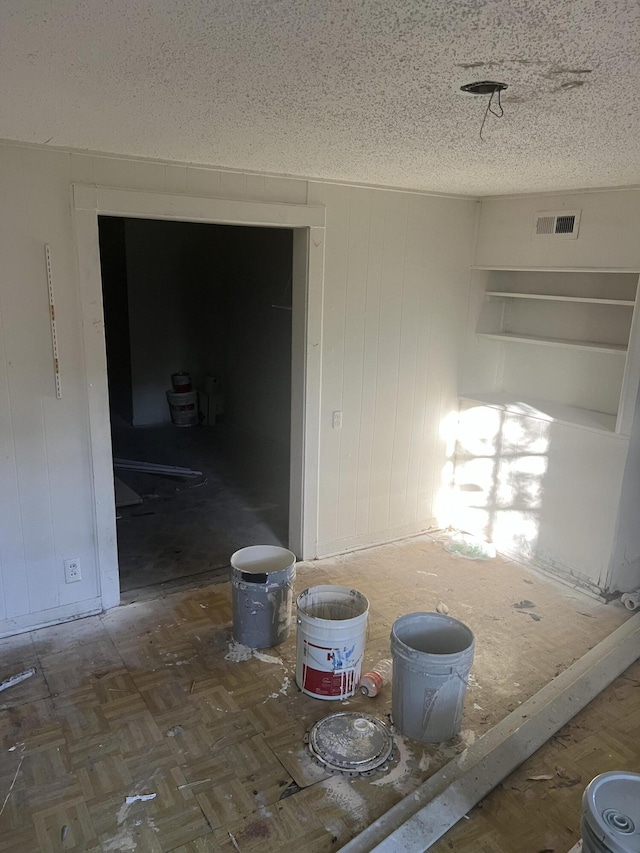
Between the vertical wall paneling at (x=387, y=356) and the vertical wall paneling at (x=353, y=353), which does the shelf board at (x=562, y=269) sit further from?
the vertical wall paneling at (x=353, y=353)

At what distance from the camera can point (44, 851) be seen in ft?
6.72

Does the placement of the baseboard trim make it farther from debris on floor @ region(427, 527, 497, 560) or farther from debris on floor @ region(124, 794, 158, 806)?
debris on floor @ region(427, 527, 497, 560)

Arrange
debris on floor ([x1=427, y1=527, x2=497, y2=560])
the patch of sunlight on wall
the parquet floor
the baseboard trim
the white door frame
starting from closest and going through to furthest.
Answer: the parquet floor < the white door frame < the baseboard trim < the patch of sunlight on wall < debris on floor ([x1=427, y1=527, x2=497, y2=560])

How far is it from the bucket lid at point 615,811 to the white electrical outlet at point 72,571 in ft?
8.61

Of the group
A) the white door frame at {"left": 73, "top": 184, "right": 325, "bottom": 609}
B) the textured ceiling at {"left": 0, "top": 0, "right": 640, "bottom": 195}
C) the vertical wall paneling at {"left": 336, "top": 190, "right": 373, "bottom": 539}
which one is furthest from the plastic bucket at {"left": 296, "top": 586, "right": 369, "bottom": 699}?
the textured ceiling at {"left": 0, "top": 0, "right": 640, "bottom": 195}

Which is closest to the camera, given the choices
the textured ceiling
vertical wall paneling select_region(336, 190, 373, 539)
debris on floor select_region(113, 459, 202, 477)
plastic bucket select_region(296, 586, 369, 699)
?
the textured ceiling

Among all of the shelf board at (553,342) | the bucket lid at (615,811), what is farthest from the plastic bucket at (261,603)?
the shelf board at (553,342)

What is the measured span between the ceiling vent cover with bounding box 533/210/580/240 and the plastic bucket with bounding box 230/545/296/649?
252 cm

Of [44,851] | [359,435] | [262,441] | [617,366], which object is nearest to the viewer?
[44,851]

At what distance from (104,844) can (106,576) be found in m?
1.54

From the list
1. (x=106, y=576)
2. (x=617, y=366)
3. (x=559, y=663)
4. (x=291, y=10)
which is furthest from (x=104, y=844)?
(x=617, y=366)

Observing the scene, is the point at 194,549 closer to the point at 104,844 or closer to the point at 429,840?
the point at 104,844

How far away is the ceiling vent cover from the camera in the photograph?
147 inches

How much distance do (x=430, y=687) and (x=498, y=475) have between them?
2.14m
